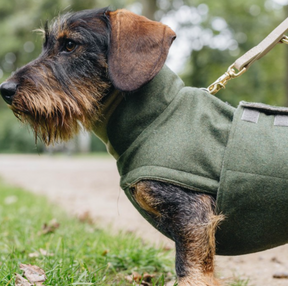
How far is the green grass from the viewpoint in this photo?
2887 mm

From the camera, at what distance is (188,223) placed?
Answer: 96.8 inches

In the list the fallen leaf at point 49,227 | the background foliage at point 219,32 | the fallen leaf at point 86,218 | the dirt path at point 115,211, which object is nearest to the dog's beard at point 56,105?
the dirt path at point 115,211

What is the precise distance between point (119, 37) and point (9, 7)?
37.9 meters

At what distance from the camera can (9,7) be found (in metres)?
36.5

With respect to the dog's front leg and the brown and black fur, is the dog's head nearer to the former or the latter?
the brown and black fur

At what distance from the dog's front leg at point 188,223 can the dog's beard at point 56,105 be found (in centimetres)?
70

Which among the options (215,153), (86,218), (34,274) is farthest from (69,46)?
(86,218)

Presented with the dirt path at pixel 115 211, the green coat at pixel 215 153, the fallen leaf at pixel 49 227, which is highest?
the green coat at pixel 215 153

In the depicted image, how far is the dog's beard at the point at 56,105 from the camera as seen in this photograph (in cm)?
275

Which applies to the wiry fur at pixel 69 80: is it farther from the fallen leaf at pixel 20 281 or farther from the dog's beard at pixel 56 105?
the fallen leaf at pixel 20 281

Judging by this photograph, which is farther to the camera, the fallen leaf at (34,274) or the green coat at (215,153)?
the fallen leaf at (34,274)

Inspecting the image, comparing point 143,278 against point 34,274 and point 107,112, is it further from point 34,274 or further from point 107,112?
point 107,112

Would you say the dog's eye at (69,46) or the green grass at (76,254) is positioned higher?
the dog's eye at (69,46)

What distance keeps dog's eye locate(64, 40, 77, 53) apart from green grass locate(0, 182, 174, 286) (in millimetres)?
1624
